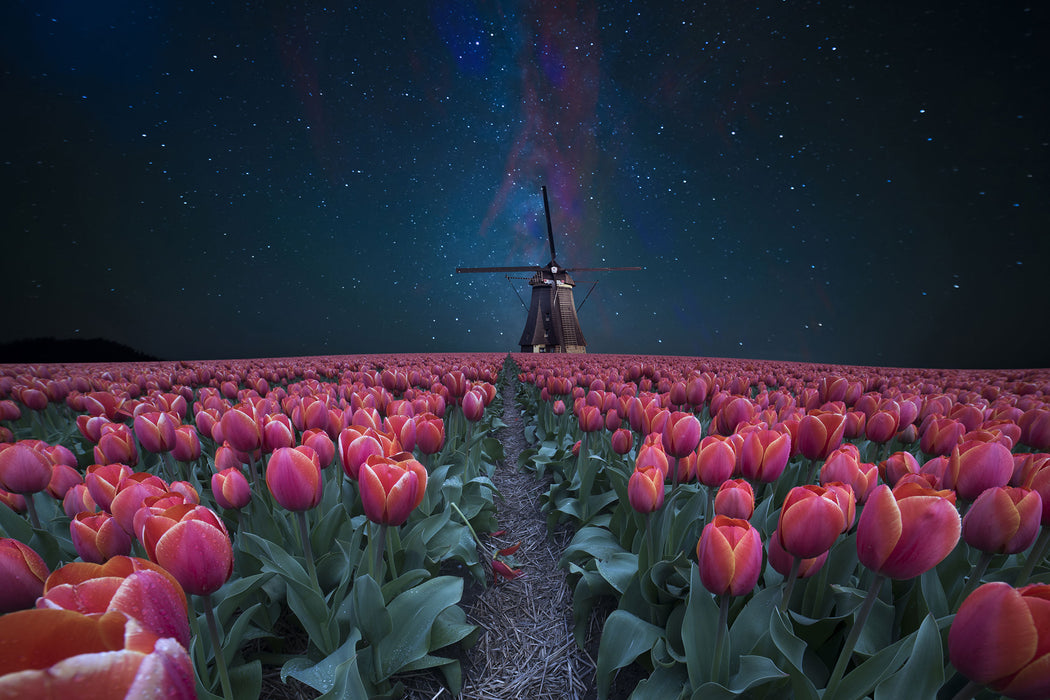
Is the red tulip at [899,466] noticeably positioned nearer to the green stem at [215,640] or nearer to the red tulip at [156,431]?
the green stem at [215,640]

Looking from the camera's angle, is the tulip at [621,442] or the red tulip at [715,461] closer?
the red tulip at [715,461]

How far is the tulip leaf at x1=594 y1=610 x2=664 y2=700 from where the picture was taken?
1.43 meters

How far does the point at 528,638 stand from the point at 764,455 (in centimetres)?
143

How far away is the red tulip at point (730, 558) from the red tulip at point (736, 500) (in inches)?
10.6

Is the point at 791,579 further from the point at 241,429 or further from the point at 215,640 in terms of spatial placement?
the point at 241,429

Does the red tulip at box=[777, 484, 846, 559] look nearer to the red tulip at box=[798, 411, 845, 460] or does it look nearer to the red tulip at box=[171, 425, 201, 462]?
the red tulip at box=[798, 411, 845, 460]

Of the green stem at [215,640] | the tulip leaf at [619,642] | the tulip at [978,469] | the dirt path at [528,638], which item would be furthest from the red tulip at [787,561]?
the green stem at [215,640]

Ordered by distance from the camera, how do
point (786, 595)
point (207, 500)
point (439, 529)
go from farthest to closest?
point (439, 529)
point (207, 500)
point (786, 595)

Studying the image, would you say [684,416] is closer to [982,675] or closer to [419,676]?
[982,675]

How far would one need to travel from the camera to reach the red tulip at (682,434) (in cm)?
174

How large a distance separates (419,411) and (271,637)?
1334mm

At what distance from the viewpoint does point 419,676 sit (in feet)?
5.40

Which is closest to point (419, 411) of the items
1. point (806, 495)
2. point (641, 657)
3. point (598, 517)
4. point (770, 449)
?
point (598, 517)

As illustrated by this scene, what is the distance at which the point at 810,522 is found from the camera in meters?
1.01
